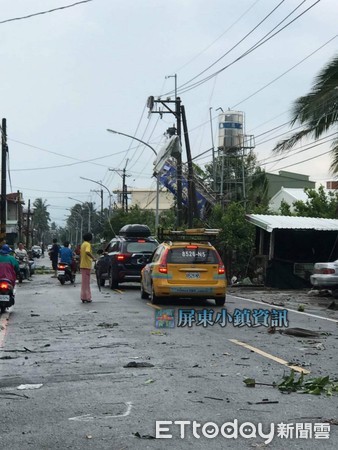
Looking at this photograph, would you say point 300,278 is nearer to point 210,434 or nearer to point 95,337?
point 95,337

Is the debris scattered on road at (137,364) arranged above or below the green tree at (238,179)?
below

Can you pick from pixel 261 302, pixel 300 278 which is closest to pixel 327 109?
pixel 261 302

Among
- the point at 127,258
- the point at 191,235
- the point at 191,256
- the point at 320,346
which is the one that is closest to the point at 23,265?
the point at 127,258

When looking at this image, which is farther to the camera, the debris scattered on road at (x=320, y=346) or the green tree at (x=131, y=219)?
the green tree at (x=131, y=219)

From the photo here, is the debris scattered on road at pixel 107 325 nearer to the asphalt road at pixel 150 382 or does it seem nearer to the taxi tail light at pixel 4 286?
the asphalt road at pixel 150 382

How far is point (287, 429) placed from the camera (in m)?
6.52

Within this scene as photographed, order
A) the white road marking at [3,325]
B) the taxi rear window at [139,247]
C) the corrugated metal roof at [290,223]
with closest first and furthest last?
the white road marking at [3,325] < the taxi rear window at [139,247] < the corrugated metal roof at [290,223]

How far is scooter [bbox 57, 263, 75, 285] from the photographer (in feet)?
95.7

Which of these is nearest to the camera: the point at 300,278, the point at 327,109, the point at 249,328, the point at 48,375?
the point at 48,375

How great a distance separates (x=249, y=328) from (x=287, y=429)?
746 cm

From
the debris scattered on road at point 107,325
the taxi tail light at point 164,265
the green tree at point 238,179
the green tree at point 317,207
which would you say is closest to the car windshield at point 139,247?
the taxi tail light at point 164,265

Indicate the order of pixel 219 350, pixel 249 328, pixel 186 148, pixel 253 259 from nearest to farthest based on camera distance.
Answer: pixel 219 350 → pixel 249 328 → pixel 253 259 → pixel 186 148

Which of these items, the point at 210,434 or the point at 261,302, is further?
the point at 261,302

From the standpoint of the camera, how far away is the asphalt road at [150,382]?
21.0ft
